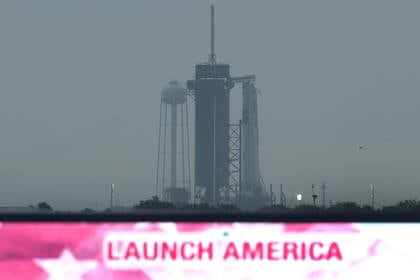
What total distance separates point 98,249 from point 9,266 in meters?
0.85

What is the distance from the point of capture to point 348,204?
192250mm

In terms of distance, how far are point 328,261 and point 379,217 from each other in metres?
0.68

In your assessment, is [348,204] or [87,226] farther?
[348,204]

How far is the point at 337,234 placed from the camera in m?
9.38

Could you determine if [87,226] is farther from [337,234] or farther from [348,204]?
[348,204]

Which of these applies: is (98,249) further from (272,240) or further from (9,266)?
(272,240)

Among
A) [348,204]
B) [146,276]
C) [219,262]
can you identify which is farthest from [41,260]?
[348,204]

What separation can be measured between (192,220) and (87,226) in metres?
0.99

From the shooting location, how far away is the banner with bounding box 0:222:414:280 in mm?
9312

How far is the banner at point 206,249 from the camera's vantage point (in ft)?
30.6

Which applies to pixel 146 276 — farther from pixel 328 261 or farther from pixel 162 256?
pixel 328 261

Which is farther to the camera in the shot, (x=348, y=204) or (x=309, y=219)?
(x=348, y=204)

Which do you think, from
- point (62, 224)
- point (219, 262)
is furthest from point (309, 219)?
point (62, 224)

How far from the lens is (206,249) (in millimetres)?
9375
